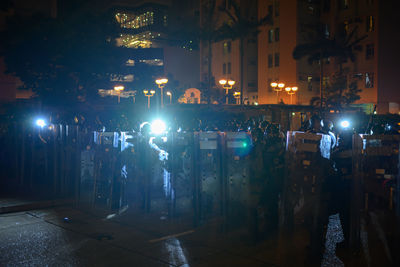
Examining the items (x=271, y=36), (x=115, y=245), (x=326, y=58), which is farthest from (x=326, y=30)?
(x=115, y=245)

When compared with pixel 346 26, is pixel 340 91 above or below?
below

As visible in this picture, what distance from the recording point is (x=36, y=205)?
9.49m

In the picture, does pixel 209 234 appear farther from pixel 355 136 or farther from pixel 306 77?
pixel 306 77

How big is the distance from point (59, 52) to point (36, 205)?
19844 millimetres

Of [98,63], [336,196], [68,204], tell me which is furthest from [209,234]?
[98,63]

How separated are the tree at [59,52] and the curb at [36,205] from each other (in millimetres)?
18028

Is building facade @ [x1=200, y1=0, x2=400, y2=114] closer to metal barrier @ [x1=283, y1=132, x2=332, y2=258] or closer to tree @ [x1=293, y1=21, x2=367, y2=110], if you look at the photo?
tree @ [x1=293, y1=21, x2=367, y2=110]

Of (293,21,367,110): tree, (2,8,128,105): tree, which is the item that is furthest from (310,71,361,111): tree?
(2,8,128,105): tree

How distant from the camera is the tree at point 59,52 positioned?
26766mm

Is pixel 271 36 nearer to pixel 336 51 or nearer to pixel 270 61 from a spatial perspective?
pixel 270 61

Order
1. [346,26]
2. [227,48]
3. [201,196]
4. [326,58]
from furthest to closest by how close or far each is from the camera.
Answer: [227,48], [326,58], [346,26], [201,196]

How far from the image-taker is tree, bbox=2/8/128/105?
26.8m

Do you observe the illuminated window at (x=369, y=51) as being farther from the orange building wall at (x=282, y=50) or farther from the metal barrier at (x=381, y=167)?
the metal barrier at (x=381, y=167)

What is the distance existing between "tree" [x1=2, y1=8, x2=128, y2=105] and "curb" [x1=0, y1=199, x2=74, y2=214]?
18028 mm
